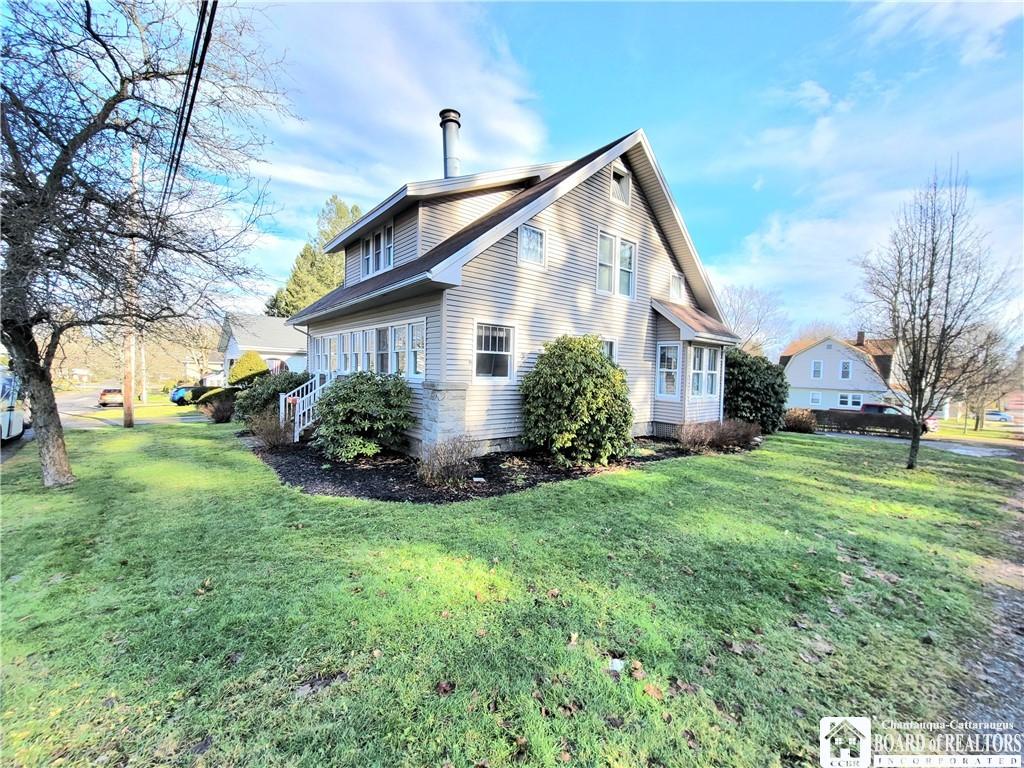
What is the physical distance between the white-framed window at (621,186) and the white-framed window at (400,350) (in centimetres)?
723

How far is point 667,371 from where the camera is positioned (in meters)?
13.2

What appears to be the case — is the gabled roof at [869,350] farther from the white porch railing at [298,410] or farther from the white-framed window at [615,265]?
the white porch railing at [298,410]

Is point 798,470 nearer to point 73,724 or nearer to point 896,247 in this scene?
point 896,247

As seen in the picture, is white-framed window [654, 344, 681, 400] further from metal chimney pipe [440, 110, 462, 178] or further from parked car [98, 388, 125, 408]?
parked car [98, 388, 125, 408]

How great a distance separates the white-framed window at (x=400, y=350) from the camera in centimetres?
991

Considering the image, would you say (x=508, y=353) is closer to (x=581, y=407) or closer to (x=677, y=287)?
(x=581, y=407)

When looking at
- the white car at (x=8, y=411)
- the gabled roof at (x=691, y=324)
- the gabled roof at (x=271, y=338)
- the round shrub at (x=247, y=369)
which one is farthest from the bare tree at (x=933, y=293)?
the gabled roof at (x=271, y=338)

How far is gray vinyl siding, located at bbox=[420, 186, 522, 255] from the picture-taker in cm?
1019

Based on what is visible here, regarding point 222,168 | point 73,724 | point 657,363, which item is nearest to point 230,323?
point 222,168

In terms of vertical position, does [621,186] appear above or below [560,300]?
above

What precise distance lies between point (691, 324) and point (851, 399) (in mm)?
33693

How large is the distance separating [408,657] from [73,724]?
176cm

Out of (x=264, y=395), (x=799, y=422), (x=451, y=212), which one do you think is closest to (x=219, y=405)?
(x=264, y=395)

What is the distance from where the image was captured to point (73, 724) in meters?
2.18
